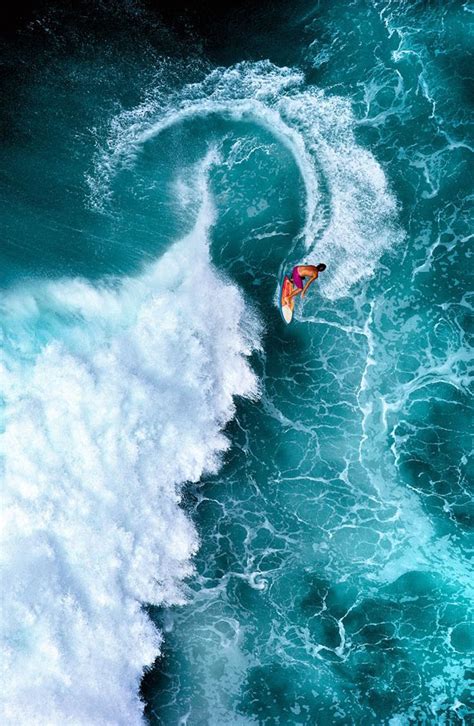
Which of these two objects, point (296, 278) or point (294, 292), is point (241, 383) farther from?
point (296, 278)

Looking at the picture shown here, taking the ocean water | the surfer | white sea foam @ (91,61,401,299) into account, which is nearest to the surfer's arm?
the surfer

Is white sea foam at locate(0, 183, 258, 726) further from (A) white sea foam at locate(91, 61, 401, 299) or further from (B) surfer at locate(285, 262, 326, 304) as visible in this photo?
(A) white sea foam at locate(91, 61, 401, 299)

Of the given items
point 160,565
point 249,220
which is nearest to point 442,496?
point 160,565

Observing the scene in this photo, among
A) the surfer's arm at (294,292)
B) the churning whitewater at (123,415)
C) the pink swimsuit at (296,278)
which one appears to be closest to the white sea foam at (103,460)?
the churning whitewater at (123,415)

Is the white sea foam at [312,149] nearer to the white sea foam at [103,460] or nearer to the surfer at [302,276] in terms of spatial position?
the surfer at [302,276]

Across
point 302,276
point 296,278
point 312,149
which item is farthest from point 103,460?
point 312,149

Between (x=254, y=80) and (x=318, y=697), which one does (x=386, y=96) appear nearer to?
(x=254, y=80)
